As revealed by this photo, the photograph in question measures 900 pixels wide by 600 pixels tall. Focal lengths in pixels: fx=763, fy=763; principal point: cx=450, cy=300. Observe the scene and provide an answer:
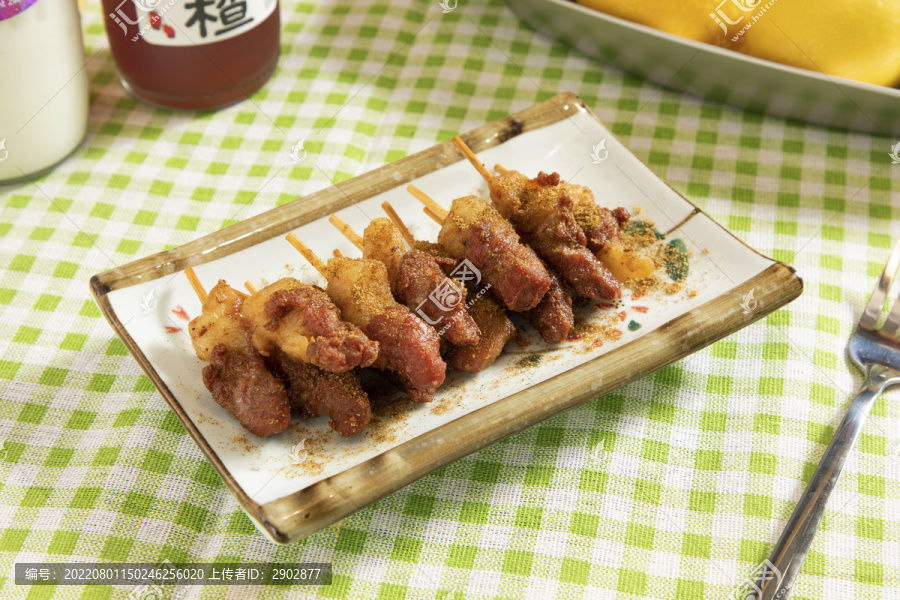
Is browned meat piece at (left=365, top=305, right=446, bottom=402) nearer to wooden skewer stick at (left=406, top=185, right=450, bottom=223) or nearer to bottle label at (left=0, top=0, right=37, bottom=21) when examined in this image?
wooden skewer stick at (left=406, top=185, right=450, bottom=223)

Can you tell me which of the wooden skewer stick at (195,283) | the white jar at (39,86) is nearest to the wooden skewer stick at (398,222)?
the wooden skewer stick at (195,283)

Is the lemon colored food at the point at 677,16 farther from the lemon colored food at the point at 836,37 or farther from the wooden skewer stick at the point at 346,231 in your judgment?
the wooden skewer stick at the point at 346,231

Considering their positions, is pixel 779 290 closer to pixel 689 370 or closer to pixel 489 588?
pixel 689 370

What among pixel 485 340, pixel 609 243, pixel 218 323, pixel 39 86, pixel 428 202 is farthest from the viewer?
pixel 39 86

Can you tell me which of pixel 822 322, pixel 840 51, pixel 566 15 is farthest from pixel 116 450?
pixel 840 51

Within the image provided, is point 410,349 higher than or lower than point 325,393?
higher

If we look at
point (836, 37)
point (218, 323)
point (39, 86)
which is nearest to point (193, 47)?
point (39, 86)

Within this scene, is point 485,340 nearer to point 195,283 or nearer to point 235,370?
point 235,370
